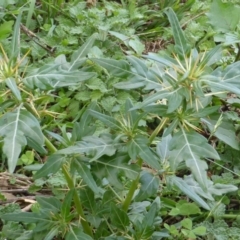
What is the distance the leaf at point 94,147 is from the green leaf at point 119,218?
9.2 inches

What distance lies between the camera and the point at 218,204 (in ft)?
7.25

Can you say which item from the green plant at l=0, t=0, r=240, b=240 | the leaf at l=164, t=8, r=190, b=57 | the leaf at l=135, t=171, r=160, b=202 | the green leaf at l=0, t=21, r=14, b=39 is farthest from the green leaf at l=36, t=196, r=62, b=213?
the green leaf at l=0, t=21, r=14, b=39

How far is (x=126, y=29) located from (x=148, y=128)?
764mm

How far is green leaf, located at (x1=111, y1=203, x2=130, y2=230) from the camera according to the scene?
1.72 m

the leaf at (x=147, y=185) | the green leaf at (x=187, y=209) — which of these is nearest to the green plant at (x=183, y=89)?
the leaf at (x=147, y=185)

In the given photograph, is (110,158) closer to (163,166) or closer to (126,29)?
(163,166)

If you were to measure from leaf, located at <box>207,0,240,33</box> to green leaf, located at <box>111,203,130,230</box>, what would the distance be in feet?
4.45

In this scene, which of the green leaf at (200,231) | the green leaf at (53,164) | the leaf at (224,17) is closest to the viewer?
the green leaf at (53,164)

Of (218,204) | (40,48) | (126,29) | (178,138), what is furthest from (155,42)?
(178,138)

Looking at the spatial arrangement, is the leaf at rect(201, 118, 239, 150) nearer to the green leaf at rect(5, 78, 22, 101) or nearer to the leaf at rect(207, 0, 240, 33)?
the green leaf at rect(5, 78, 22, 101)

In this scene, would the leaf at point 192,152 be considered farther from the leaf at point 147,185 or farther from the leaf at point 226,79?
the leaf at point 147,185

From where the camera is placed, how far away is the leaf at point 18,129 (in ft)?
4.31

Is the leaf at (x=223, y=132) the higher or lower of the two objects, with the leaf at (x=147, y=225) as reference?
higher

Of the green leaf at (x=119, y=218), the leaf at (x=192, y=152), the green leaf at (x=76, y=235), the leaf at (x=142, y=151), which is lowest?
the green leaf at (x=76, y=235)
